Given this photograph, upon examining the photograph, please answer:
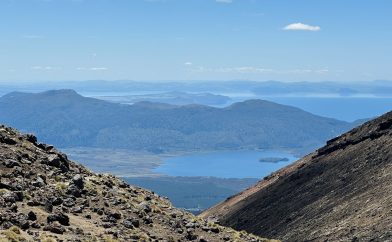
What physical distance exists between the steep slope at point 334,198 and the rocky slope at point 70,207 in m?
29.2

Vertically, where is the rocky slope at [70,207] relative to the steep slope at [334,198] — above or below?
above

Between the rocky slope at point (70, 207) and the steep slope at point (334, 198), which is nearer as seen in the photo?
the rocky slope at point (70, 207)

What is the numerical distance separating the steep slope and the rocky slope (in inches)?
1151

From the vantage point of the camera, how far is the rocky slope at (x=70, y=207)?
90.6ft

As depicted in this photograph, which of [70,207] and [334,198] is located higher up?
[70,207]

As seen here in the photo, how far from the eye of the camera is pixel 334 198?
286ft

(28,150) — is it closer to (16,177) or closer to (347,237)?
(16,177)

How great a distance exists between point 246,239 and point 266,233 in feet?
168

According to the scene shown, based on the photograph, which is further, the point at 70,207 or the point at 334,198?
the point at 334,198

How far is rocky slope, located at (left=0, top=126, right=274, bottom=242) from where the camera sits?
2762 centimetres

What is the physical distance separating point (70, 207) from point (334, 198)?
2432 inches

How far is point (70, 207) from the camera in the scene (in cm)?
3212

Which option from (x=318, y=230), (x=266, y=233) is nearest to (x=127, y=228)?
(x=318, y=230)

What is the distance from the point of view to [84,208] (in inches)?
1296
